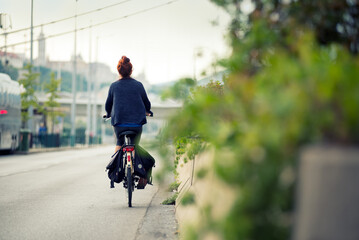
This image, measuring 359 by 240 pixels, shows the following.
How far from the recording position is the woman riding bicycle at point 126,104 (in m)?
7.38

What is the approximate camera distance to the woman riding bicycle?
738 centimetres

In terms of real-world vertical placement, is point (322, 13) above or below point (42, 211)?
above

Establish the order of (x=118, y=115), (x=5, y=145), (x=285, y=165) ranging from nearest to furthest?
1. (x=285, y=165)
2. (x=118, y=115)
3. (x=5, y=145)

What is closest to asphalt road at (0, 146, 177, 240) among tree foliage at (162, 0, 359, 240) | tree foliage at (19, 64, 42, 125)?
tree foliage at (162, 0, 359, 240)

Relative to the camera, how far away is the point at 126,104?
293 inches

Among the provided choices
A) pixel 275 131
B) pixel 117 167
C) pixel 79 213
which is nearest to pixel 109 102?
pixel 117 167

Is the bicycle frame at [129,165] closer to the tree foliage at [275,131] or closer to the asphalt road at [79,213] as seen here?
the asphalt road at [79,213]

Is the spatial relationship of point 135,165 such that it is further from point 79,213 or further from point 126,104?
point 79,213

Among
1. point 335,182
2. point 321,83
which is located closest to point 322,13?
point 321,83

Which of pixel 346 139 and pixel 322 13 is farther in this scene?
pixel 322 13

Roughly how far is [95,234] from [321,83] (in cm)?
398

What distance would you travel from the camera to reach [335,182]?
5.35 feet

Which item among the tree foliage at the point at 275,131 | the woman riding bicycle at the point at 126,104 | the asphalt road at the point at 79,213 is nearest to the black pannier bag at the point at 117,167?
the woman riding bicycle at the point at 126,104

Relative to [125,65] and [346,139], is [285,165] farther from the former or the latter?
[125,65]
